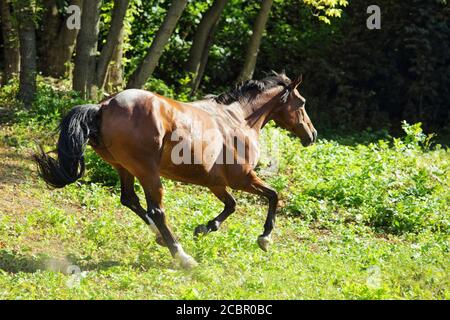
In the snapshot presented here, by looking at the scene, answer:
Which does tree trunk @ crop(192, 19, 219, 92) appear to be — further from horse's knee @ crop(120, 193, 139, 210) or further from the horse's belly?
horse's knee @ crop(120, 193, 139, 210)

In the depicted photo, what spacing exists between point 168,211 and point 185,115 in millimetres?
2060

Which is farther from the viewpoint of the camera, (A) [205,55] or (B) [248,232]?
(A) [205,55]

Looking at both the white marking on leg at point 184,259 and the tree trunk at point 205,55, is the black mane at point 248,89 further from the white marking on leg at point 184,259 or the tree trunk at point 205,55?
the tree trunk at point 205,55

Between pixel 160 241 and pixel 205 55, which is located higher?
pixel 205 55

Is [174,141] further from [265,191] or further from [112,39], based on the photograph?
[112,39]

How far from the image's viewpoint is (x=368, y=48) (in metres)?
19.6

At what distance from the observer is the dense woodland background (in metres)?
17.5

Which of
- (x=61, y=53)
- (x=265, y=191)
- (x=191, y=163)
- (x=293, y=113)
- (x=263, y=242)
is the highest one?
(x=293, y=113)

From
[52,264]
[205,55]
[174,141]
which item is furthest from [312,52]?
[52,264]

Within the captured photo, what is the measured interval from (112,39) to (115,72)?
1.50m

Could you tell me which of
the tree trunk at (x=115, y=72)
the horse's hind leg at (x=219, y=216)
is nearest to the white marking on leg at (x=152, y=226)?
the horse's hind leg at (x=219, y=216)

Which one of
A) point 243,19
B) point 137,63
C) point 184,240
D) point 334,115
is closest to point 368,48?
point 334,115

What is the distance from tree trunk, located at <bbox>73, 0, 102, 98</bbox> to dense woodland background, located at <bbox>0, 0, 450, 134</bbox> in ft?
6.78

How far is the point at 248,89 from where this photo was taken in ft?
34.4
